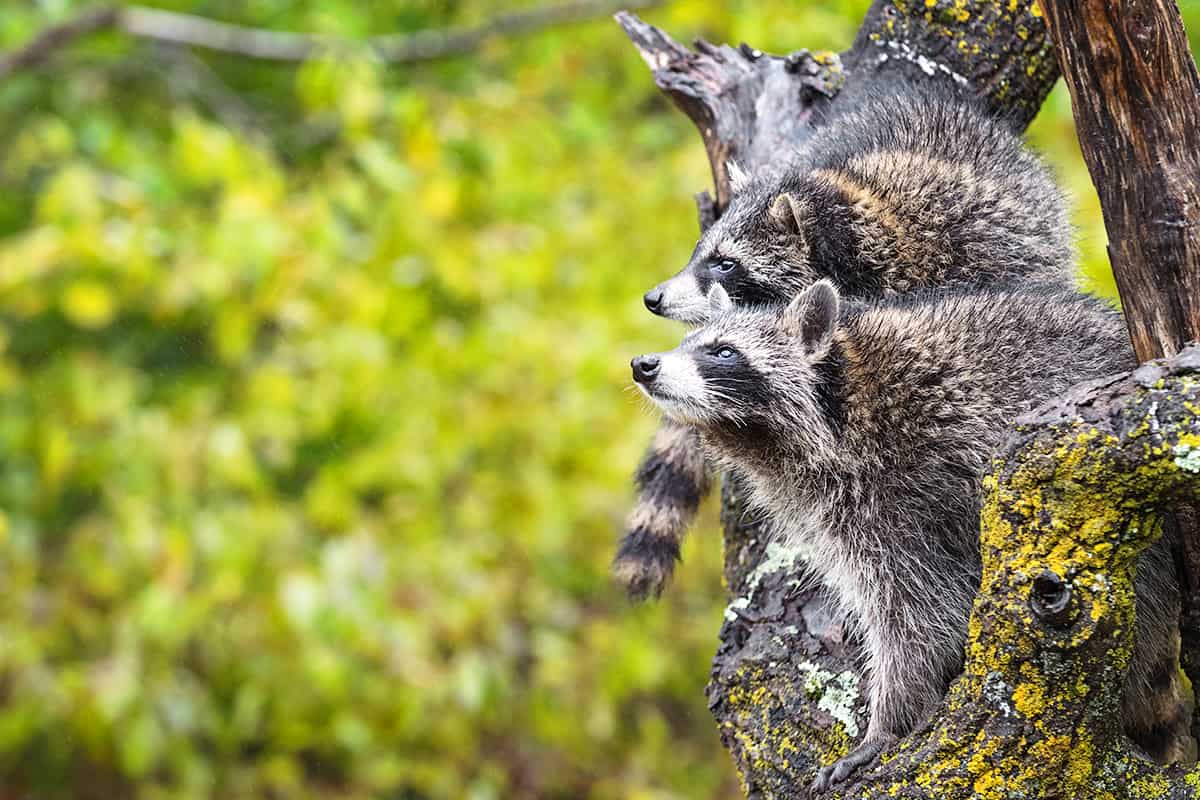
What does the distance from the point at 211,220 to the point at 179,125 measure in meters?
0.50

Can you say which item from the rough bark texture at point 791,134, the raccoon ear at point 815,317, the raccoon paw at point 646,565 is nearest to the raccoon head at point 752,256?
the rough bark texture at point 791,134

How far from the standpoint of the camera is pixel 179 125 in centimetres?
592

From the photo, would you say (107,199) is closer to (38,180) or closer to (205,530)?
(205,530)

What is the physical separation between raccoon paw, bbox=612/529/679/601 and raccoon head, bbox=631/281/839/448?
47cm

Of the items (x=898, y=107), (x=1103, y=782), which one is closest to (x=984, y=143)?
(x=898, y=107)

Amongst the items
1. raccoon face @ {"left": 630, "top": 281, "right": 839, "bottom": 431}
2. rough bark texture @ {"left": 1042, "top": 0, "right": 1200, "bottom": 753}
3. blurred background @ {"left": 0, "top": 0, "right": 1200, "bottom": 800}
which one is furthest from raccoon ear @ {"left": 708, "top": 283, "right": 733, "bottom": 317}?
blurred background @ {"left": 0, "top": 0, "right": 1200, "bottom": 800}

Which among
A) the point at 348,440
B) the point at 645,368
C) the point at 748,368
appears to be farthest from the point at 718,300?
the point at 348,440

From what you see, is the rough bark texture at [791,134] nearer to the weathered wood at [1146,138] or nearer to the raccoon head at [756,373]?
the raccoon head at [756,373]

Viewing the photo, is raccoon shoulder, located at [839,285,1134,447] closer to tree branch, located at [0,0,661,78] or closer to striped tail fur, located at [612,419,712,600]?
striped tail fur, located at [612,419,712,600]

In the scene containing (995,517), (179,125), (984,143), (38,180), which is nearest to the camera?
(995,517)

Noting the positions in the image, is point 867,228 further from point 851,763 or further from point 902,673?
point 851,763

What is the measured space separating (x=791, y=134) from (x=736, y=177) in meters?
0.22

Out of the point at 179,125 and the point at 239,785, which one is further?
the point at 239,785

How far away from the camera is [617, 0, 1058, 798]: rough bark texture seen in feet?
8.38
